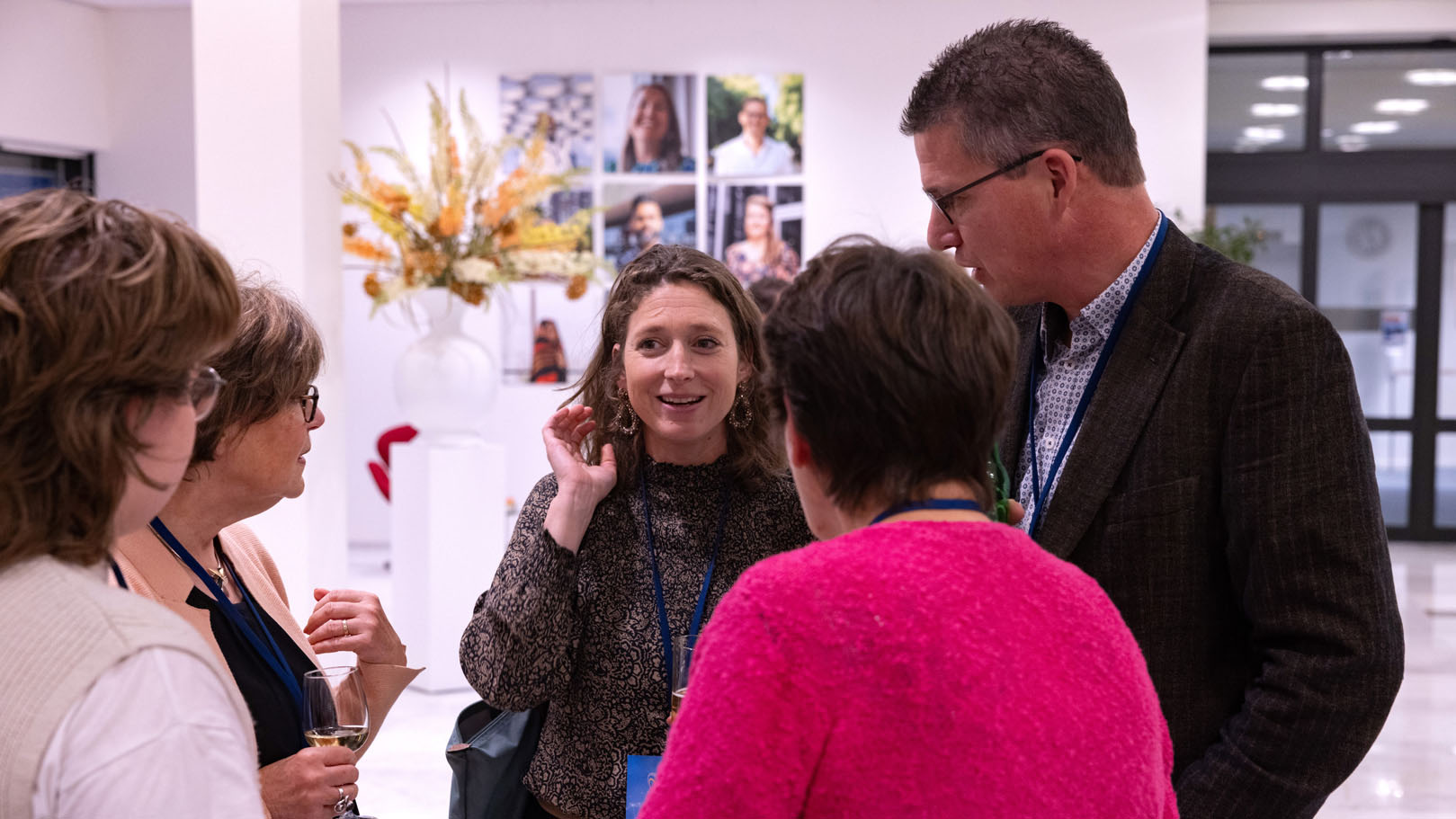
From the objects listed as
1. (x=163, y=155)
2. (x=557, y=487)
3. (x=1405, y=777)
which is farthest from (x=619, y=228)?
(x=557, y=487)

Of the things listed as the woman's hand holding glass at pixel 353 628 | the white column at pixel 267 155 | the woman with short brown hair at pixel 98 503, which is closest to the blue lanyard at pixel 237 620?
the woman's hand holding glass at pixel 353 628

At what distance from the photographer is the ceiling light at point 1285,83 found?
10.6 metres

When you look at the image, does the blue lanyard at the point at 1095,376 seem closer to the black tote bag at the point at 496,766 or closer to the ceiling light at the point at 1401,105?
the black tote bag at the point at 496,766

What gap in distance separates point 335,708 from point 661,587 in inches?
22.8

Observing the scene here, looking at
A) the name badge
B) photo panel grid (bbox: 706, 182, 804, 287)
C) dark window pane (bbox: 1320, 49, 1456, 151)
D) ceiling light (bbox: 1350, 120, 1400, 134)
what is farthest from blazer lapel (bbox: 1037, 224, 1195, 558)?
ceiling light (bbox: 1350, 120, 1400, 134)

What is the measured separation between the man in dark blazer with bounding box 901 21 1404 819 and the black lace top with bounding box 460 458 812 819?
58cm

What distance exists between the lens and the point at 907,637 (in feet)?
3.11

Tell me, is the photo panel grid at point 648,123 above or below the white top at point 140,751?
above

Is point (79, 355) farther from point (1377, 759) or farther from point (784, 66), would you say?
point (784, 66)

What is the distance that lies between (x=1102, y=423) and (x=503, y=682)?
1015mm

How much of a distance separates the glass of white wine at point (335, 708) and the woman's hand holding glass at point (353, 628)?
0.27 m

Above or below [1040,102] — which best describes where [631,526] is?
below

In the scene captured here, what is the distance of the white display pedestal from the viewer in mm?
5746

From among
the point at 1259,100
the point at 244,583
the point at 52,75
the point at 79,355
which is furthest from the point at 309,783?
the point at 1259,100
